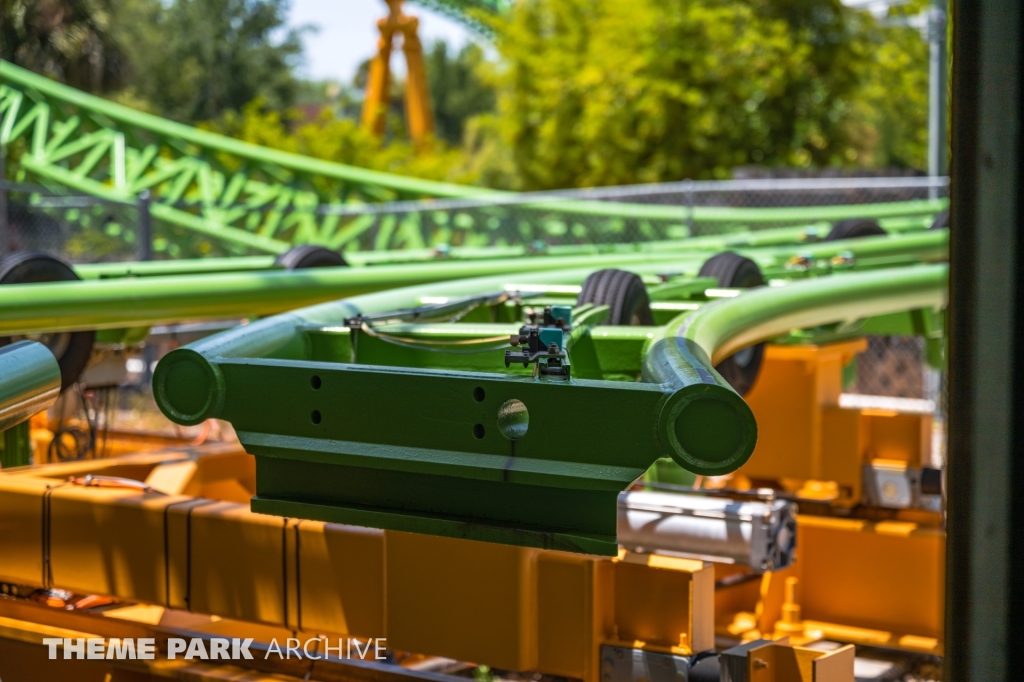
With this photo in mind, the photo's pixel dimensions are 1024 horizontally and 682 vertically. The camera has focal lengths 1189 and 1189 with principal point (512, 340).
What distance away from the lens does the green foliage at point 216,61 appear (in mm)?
40500

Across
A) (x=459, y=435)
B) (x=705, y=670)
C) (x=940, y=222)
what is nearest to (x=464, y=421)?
(x=459, y=435)

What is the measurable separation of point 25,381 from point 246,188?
12.5 metres

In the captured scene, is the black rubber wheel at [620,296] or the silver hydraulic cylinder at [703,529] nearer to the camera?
the silver hydraulic cylinder at [703,529]

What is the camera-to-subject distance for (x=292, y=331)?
3809 millimetres

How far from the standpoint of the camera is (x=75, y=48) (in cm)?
2186

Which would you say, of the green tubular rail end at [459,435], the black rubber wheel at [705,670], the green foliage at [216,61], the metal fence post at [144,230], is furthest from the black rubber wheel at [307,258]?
the green foliage at [216,61]

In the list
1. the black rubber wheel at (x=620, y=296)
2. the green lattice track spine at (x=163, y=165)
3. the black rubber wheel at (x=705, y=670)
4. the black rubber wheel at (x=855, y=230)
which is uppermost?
the green lattice track spine at (x=163, y=165)

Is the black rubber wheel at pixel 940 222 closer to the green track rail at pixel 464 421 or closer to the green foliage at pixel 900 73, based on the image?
the green track rail at pixel 464 421

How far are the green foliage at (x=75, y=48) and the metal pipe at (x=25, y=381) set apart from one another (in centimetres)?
1856

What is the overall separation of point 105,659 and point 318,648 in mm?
677

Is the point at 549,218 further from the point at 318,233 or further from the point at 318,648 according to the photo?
the point at 318,648

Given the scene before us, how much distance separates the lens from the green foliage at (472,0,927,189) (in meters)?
21.3

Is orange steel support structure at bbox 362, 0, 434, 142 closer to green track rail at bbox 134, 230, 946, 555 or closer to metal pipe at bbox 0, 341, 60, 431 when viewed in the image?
metal pipe at bbox 0, 341, 60, 431

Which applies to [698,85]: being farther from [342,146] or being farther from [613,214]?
[613,214]
